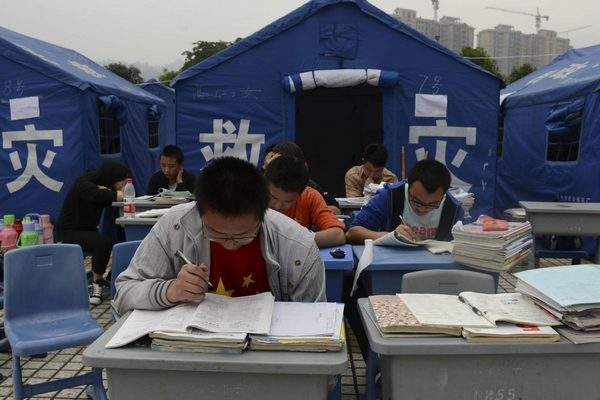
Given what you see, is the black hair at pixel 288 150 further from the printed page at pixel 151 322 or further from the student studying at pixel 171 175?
the printed page at pixel 151 322

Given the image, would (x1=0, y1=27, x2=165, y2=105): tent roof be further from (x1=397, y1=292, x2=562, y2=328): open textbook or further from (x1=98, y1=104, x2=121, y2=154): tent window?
(x1=397, y1=292, x2=562, y2=328): open textbook

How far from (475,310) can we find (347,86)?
6158 millimetres

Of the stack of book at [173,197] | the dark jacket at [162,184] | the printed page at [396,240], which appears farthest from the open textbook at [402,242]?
the dark jacket at [162,184]

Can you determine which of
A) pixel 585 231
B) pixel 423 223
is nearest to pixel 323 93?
pixel 585 231

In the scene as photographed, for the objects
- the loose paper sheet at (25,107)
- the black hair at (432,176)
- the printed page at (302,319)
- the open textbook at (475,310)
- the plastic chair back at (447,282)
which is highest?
the loose paper sheet at (25,107)

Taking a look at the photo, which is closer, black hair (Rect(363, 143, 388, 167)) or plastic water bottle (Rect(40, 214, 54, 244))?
black hair (Rect(363, 143, 388, 167))

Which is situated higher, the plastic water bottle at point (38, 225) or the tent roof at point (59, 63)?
the tent roof at point (59, 63)

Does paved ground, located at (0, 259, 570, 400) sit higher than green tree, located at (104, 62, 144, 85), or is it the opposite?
green tree, located at (104, 62, 144, 85)

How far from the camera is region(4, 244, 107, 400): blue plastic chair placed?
2771mm

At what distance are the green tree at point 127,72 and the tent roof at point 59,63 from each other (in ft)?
46.3

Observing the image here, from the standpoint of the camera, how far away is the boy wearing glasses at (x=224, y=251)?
181cm

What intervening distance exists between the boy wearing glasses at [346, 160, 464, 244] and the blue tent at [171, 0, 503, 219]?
4200 mm

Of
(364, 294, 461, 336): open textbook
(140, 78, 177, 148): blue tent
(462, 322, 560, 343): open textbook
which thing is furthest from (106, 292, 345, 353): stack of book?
(140, 78, 177, 148): blue tent

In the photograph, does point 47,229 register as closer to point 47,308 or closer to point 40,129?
point 40,129
